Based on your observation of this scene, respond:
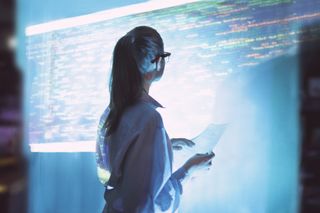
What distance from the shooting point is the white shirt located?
142 cm

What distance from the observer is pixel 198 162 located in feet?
5.31

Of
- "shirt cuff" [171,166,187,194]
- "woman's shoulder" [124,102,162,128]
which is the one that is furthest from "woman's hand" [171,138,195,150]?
"woman's shoulder" [124,102,162,128]

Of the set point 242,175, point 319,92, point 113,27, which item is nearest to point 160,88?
point 113,27

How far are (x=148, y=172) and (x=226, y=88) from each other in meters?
0.49

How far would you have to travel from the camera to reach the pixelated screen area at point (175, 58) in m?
1.63

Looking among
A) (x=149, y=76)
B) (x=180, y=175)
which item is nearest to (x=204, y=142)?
(x=180, y=175)

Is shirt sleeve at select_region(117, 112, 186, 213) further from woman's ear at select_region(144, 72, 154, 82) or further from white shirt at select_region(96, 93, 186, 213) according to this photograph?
woman's ear at select_region(144, 72, 154, 82)

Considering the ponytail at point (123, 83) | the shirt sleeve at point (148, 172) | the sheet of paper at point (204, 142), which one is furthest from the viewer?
the sheet of paper at point (204, 142)

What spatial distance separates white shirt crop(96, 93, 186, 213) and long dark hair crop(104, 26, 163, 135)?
0.04 meters

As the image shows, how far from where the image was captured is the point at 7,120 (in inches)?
91.0

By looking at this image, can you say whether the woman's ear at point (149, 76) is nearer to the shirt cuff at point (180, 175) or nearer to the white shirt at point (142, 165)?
the white shirt at point (142, 165)

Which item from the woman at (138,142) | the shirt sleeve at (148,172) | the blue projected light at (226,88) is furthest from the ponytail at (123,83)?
the blue projected light at (226,88)

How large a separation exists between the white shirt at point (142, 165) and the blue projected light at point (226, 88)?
0.22 meters

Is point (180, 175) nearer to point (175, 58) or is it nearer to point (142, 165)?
point (142, 165)
